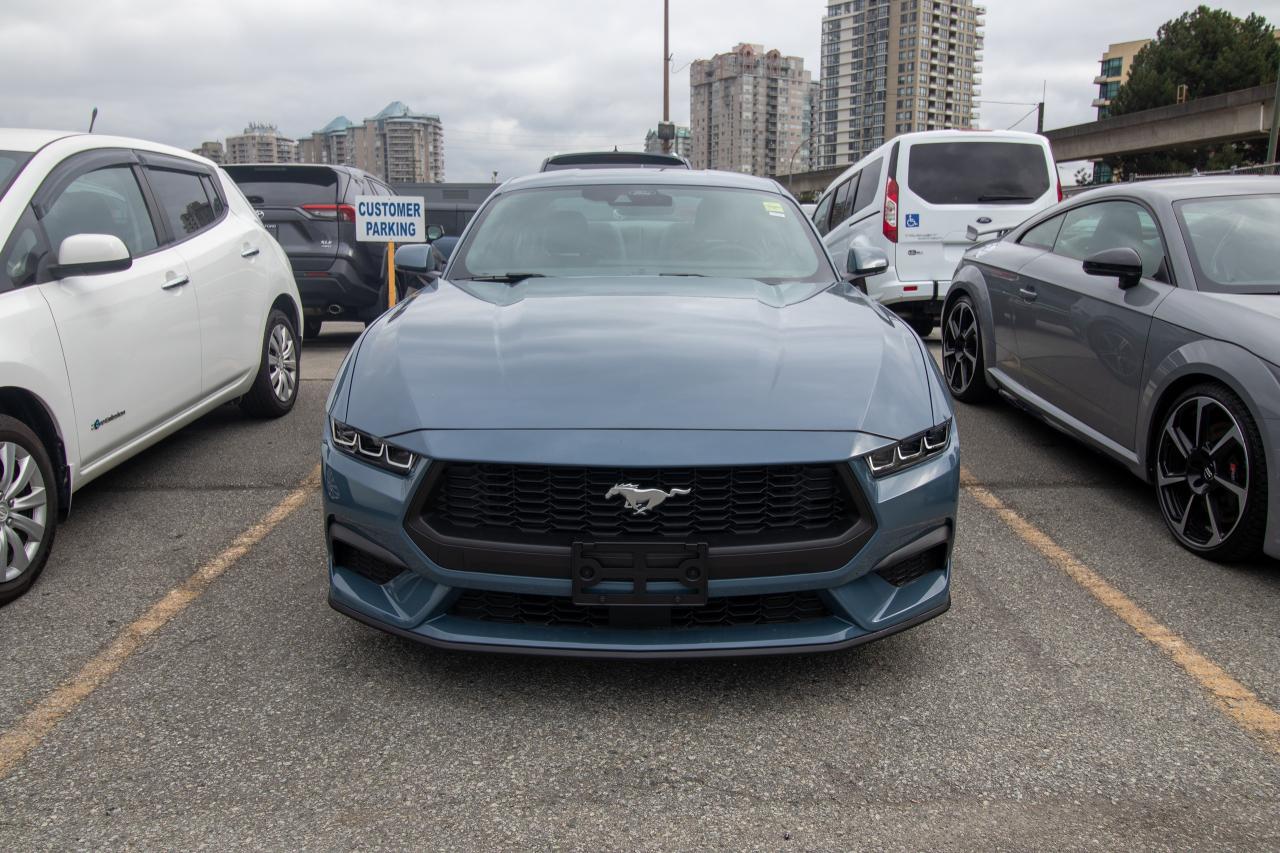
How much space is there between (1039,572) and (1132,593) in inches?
12.5

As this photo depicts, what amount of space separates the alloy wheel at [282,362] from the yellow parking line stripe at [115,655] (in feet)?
6.36

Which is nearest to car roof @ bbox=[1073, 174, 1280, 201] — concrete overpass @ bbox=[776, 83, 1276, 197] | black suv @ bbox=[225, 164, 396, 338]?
black suv @ bbox=[225, 164, 396, 338]

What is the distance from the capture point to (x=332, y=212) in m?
9.21

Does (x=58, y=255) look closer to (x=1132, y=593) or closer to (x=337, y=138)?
(x=1132, y=593)

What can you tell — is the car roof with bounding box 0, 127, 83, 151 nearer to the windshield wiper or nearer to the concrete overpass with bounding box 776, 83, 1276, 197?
the windshield wiper

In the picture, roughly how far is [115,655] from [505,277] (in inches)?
72.2

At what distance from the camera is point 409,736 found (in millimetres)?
2518

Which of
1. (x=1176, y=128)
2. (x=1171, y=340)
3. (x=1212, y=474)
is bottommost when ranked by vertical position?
(x=1212, y=474)

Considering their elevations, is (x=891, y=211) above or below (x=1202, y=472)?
→ above

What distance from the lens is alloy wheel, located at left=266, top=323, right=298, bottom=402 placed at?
20.0 ft

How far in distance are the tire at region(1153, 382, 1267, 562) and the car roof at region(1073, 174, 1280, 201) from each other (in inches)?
44.0

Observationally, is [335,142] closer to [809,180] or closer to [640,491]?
[809,180]

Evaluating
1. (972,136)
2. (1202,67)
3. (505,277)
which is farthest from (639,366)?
(1202,67)

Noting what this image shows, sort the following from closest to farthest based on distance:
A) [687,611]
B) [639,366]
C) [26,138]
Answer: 1. [687,611]
2. [639,366]
3. [26,138]
